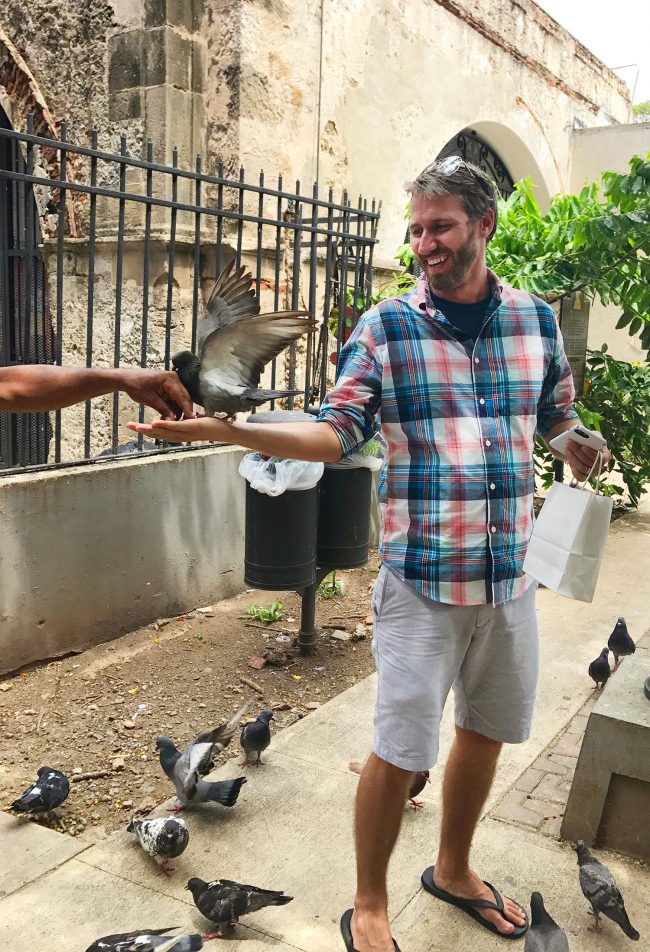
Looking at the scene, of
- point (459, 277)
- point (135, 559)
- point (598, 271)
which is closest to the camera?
point (459, 277)

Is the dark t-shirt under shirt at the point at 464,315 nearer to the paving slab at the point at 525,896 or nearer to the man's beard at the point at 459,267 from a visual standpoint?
the man's beard at the point at 459,267

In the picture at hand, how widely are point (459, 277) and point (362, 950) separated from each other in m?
2.02

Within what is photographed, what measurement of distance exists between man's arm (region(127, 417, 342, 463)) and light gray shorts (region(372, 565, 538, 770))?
0.43 metres

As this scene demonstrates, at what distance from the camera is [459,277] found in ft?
7.87

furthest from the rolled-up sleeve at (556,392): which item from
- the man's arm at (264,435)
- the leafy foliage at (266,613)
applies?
the leafy foliage at (266,613)

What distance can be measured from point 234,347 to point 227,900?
5.71 ft

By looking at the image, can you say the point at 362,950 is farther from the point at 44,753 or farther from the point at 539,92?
the point at 539,92

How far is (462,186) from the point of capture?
235 cm

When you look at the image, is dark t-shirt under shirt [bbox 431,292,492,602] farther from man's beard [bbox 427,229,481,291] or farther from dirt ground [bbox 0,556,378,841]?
dirt ground [bbox 0,556,378,841]

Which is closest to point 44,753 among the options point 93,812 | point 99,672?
point 93,812

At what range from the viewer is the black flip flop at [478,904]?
2.70 meters

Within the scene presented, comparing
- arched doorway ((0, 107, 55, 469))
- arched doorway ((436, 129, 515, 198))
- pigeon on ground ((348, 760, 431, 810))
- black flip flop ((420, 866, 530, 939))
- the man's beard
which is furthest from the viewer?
arched doorway ((436, 129, 515, 198))

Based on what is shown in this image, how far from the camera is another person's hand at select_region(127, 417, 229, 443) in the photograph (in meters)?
2.03

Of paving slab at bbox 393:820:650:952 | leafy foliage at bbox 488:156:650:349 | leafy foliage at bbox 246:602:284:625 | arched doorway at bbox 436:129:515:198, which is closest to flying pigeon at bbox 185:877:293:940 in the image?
paving slab at bbox 393:820:650:952
